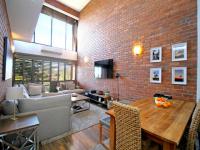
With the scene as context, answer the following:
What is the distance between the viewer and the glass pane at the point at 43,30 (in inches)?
227

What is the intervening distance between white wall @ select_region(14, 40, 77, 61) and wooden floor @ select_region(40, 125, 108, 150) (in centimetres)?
499

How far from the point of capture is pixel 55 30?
6379mm

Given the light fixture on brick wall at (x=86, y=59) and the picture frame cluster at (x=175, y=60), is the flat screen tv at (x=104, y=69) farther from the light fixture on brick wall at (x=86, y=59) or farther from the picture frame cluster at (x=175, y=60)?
the picture frame cluster at (x=175, y=60)

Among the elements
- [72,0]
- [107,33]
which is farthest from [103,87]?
[72,0]

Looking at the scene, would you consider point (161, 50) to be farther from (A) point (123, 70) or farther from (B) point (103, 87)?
(B) point (103, 87)

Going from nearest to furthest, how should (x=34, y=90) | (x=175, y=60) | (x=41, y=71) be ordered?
(x=175, y=60)
(x=34, y=90)
(x=41, y=71)

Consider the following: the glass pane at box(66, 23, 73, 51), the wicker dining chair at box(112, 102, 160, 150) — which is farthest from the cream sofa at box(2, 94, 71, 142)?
the glass pane at box(66, 23, 73, 51)

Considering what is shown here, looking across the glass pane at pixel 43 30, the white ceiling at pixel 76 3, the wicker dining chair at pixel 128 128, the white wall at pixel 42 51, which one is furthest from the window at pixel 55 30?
the wicker dining chair at pixel 128 128

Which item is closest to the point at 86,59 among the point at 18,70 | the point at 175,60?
the point at 18,70

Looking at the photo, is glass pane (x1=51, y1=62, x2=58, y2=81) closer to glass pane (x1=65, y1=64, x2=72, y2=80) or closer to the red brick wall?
glass pane (x1=65, y1=64, x2=72, y2=80)

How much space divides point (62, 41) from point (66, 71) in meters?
1.96

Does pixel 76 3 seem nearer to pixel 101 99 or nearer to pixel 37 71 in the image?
pixel 37 71

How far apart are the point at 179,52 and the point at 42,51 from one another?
6.07 meters

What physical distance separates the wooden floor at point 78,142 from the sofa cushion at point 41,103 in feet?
2.30
